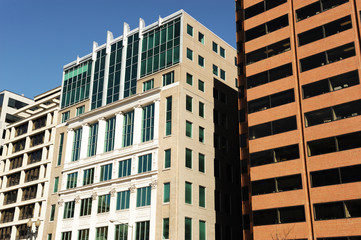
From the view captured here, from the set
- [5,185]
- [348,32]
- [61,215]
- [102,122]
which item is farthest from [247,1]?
[5,185]

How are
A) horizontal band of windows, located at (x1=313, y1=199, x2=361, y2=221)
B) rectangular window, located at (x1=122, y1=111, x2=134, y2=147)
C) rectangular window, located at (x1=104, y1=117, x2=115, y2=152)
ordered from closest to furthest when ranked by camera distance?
horizontal band of windows, located at (x1=313, y1=199, x2=361, y2=221), rectangular window, located at (x1=122, y1=111, x2=134, y2=147), rectangular window, located at (x1=104, y1=117, x2=115, y2=152)

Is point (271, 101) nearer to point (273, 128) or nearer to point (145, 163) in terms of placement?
point (273, 128)

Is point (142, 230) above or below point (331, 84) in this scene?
below

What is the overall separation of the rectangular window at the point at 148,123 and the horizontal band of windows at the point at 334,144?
77.6ft

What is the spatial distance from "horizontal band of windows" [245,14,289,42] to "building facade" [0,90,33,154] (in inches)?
2716

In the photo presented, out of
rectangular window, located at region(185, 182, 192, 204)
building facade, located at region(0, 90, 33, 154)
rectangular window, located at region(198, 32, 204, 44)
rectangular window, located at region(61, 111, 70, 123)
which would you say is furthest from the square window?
building facade, located at region(0, 90, 33, 154)

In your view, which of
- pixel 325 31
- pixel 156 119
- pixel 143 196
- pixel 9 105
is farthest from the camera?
pixel 9 105

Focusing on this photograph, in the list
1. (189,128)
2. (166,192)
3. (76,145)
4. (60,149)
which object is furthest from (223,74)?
(60,149)

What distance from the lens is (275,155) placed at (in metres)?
53.4

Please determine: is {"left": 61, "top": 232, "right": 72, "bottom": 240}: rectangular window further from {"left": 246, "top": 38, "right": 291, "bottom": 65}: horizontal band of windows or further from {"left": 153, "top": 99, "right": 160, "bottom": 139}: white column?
{"left": 246, "top": 38, "right": 291, "bottom": 65}: horizontal band of windows

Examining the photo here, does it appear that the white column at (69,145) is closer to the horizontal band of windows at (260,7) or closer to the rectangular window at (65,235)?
the rectangular window at (65,235)

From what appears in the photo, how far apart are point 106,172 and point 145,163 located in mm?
8505

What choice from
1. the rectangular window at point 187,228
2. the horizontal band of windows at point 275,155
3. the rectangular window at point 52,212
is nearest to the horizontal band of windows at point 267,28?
the horizontal band of windows at point 275,155

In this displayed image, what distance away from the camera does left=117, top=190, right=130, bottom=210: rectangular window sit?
62994 millimetres
